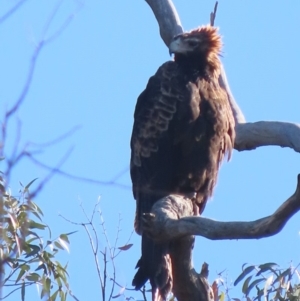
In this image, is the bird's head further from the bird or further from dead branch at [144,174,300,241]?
dead branch at [144,174,300,241]

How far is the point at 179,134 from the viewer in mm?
4875

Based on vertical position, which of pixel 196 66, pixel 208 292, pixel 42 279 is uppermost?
pixel 196 66

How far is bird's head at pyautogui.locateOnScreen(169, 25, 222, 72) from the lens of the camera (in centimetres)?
512

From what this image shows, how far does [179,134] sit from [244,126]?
40 cm

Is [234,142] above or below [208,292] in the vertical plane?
above

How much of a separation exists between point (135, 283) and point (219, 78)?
1642 millimetres

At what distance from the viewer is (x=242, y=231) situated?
3352 mm

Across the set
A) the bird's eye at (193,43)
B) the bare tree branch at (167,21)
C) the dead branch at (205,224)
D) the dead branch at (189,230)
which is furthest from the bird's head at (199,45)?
the dead branch at (205,224)

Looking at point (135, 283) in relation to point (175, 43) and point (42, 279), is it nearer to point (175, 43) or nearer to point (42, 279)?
point (42, 279)

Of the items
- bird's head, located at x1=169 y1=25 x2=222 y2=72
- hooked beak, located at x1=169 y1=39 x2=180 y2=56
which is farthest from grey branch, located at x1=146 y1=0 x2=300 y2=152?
hooked beak, located at x1=169 y1=39 x2=180 y2=56

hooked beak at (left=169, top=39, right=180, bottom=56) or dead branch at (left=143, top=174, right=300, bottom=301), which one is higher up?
hooked beak at (left=169, top=39, right=180, bottom=56)

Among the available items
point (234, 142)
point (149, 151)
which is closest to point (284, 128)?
point (234, 142)

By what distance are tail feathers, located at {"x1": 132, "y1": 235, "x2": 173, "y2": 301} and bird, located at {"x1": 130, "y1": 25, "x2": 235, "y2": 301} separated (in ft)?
1.12

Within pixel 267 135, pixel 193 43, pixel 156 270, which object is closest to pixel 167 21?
pixel 193 43
